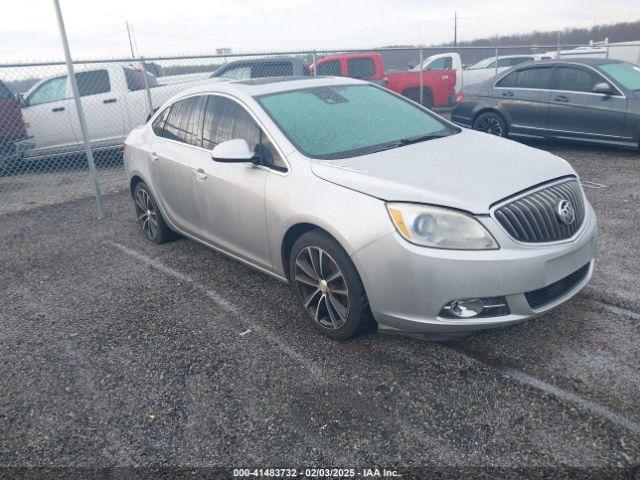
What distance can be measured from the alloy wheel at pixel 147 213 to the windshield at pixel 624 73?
7181 mm

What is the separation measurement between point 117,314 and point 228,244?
1.03 metres

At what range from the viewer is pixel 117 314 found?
4.21 meters

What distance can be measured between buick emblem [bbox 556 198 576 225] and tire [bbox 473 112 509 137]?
6616 mm

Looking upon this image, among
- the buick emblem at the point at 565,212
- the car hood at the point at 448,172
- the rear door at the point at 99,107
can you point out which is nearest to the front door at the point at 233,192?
the car hood at the point at 448,172

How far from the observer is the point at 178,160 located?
473 centimetres

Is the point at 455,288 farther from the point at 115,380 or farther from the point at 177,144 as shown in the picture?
the point at 177,144

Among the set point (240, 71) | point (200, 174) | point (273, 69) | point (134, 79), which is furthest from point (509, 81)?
point (134, 79)

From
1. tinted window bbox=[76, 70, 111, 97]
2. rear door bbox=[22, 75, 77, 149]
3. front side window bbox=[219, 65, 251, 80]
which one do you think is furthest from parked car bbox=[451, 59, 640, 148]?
rear door bbox=[22, 75, 77, 149]

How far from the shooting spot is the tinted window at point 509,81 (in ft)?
30.7

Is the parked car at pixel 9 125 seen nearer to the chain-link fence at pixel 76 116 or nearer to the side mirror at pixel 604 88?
the chain-link fence at pixel 76 116

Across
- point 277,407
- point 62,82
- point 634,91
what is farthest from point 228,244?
point 62,82

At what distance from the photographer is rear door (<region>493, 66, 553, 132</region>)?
8.91m

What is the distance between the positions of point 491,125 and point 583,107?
1.62 metres

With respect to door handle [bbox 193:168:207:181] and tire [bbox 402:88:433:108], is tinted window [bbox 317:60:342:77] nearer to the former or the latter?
tire [bbox 402:88:433:108]
